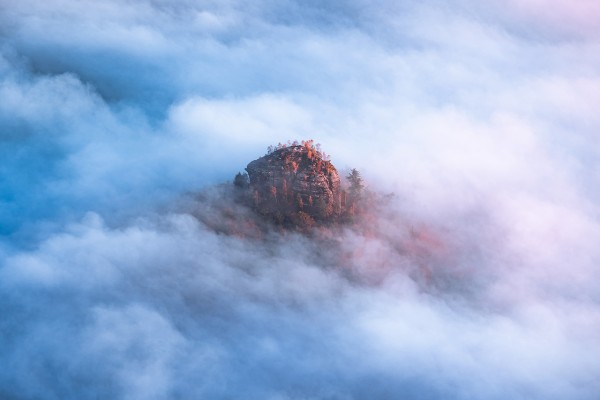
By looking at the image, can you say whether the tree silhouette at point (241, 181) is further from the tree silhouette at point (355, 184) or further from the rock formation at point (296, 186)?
the tree silhouette at point (355, 184)

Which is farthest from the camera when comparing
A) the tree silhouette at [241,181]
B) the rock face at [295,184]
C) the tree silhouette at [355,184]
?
the tree silhouette at [355,184]

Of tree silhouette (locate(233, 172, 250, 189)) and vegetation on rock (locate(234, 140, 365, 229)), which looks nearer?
vegetation on rock (locate(234, 140, 365, 229))

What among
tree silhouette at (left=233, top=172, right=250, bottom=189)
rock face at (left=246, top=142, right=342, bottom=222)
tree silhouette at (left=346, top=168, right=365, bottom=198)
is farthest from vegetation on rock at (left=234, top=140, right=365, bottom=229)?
tree silhouette at (left=346, top=168, right=365, bottom=198)

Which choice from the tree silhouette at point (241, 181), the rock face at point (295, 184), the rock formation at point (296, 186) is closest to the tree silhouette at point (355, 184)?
the rock formation at point (296, 186)

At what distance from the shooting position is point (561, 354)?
11369cm

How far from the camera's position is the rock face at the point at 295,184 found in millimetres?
110062

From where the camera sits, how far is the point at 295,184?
361ft

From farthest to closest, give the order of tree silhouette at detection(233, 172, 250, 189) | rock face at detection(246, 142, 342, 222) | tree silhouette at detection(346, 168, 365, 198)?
tree silhouette at detection(346, 168, 365, 198)
tree silhouette at detection(233, 172, 250, 189)
rock face at detection(246, 142, 342, 222)

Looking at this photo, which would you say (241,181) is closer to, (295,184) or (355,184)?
(295,184)

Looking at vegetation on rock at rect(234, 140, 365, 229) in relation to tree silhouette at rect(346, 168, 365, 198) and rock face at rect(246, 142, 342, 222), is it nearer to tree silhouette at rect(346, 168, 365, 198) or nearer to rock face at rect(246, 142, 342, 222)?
rock face at rect(246, 142, 342, 222)

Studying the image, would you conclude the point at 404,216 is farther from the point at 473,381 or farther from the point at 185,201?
the point at 185,201

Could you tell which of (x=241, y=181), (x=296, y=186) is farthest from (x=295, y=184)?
(x=241, y=181)

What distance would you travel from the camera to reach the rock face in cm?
11006

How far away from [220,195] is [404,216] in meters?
34.7
